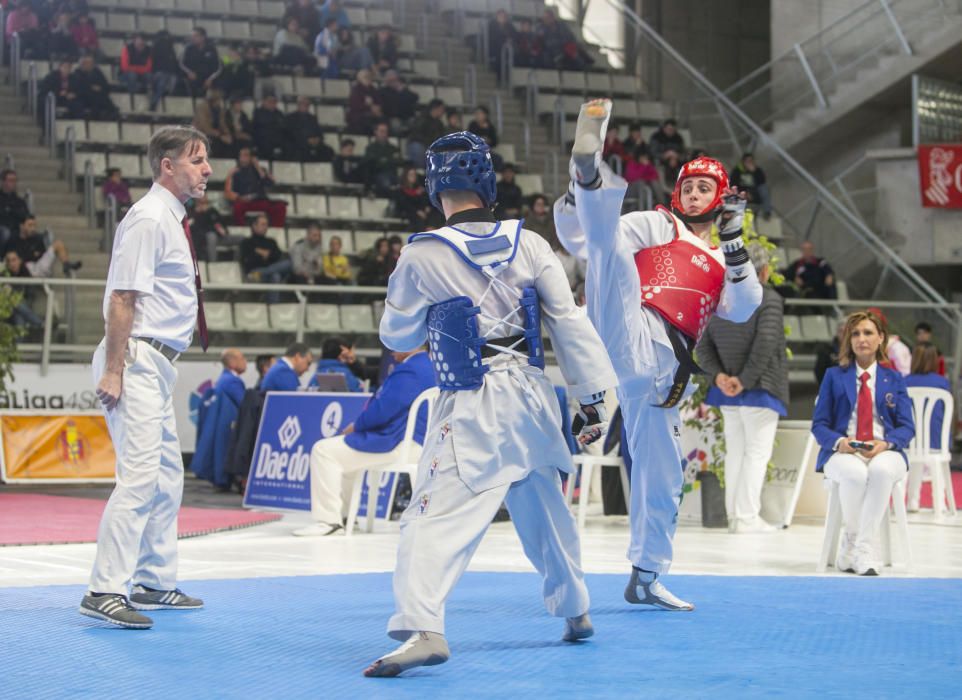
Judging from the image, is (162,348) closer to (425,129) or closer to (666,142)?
(425,129)

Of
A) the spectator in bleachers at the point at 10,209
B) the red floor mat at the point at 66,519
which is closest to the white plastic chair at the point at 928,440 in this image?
the red floor mat at the point at 66,519

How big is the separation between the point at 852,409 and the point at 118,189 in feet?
35.1

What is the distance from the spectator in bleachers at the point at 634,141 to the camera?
18984 mm

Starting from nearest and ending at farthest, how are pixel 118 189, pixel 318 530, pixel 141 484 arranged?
pixel 141 484, pixel 318 530, pixel 118 189

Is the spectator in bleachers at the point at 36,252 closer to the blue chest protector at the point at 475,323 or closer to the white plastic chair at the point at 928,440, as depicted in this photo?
the white plastic chair at the point at 928,440

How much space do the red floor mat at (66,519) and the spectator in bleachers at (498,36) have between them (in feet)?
38.2

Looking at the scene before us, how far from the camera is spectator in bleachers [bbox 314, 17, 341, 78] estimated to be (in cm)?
1997

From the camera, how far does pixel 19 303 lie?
13.7m

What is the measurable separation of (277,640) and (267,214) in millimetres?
12009

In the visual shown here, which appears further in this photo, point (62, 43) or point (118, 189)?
point (62, 43)

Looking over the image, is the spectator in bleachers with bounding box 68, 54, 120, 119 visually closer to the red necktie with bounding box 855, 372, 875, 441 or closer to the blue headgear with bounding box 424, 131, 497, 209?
the red necktie with bounding box 855, 372, 875, 441

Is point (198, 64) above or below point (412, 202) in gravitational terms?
above

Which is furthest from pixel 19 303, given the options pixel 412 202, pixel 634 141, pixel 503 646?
pixel 503 646

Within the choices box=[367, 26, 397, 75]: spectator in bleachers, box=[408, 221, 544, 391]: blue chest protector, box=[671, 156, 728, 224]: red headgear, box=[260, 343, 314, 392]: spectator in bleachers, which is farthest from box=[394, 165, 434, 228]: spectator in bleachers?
box=[408, 221, 544, 391]: blue chest protector
